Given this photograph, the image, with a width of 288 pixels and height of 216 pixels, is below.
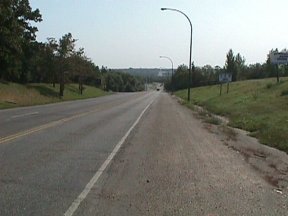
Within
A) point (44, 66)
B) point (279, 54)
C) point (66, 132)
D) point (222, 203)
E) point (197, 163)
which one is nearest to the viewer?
point (222, 203)

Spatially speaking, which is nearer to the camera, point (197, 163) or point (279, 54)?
point (197, 163)

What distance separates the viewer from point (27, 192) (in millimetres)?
8266

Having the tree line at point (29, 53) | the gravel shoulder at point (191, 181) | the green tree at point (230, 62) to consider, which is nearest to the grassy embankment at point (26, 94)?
the tree line at point (29, 53)

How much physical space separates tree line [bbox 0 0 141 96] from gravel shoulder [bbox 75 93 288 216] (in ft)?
138

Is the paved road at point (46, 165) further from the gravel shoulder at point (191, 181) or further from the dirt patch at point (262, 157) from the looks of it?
the dirt patch at point (262, 157)

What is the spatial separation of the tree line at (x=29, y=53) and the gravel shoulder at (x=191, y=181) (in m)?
42.1

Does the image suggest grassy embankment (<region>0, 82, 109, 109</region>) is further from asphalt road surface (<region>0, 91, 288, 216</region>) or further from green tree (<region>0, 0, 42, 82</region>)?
asphalt road surface (<region>0, 91, 288, 216</region>)

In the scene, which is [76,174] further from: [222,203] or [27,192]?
[222,203]

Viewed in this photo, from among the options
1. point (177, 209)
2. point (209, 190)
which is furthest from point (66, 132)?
point (177, 209)

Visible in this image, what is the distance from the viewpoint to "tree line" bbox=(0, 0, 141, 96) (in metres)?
56.7

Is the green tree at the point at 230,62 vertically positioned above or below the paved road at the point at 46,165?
above

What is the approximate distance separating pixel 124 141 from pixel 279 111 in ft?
47.6

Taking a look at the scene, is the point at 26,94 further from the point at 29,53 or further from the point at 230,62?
the point at 230,62

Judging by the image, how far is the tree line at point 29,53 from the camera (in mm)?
56688
